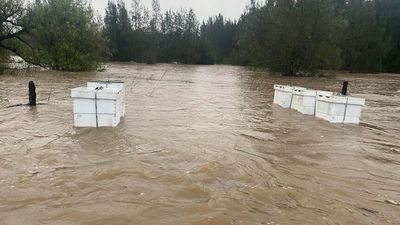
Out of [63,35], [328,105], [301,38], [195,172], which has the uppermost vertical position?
[301,38]

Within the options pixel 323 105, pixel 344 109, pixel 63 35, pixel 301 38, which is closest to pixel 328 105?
pixel 323 105

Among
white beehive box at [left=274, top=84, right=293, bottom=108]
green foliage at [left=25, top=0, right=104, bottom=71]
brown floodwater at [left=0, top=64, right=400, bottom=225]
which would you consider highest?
green foliage at [left=25, top=0, right=104, bottom=71]

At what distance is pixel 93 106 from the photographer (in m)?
9.04

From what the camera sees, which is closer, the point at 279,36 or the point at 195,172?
the point at 195,172

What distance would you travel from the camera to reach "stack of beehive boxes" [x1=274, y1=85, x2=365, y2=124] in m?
11.0

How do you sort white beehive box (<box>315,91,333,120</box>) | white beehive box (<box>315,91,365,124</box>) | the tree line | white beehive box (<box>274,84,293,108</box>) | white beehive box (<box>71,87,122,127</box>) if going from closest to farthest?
white beehive box (<box>71,87,122,127</box>)
white beehive box (<box>315,91,365,124</box>)
white beehive box (<box>315,91,333,120</box>)
white beehive box (<box>274,84,293,108</box>)
the tree line

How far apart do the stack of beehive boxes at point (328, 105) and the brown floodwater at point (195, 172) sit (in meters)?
0.42

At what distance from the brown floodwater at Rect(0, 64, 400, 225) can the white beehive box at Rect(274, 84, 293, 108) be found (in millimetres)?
3338

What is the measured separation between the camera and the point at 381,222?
14.6 ft

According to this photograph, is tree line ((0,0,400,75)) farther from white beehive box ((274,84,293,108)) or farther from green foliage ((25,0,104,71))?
white beehive box ((274,84,293,108))

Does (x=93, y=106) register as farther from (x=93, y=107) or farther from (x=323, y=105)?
(x=323, y=105)

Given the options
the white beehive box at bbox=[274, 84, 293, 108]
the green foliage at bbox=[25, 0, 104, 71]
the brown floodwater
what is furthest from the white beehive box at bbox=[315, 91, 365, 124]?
the green foliage at bbox=[25, 0, 104, 71]

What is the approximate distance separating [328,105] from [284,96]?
3124 millimetres

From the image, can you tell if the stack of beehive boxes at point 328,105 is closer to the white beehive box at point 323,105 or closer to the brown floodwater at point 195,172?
the white beehive box at point 323,105
